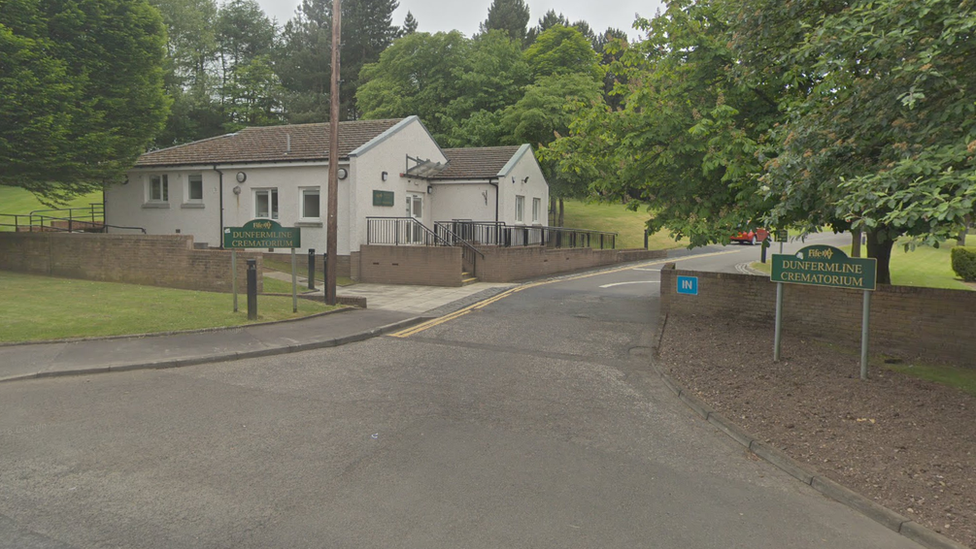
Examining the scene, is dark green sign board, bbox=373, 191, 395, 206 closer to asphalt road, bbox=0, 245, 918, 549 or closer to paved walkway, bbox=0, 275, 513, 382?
paved walkway, bbox=0, 275, 513, 382

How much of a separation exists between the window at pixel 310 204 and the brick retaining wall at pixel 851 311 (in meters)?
12.7

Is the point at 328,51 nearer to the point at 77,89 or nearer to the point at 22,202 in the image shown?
the point at 22,202

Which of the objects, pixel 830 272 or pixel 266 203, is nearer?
pixel 830 272

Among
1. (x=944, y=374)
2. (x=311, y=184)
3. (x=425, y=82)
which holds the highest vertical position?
(x=425, y=82)

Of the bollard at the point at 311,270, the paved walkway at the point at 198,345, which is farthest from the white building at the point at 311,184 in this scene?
the paved walkway at the point at 198,345

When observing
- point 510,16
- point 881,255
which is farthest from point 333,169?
point 510,16

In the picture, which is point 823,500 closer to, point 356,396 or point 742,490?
point 742,490

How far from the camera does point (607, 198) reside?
53.4ft

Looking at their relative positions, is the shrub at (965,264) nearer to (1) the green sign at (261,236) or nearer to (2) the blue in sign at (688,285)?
(2) the blue in sign at (688,285)

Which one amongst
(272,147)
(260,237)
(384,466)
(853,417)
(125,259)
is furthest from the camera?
(272,147)

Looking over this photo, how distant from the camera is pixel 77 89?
17.4 m

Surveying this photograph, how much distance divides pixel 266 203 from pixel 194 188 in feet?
11.4

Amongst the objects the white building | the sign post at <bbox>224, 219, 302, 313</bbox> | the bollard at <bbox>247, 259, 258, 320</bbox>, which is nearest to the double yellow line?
the sign post at <bbox>224, 219, 302, 313</bbox>

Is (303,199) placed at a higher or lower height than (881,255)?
higher
